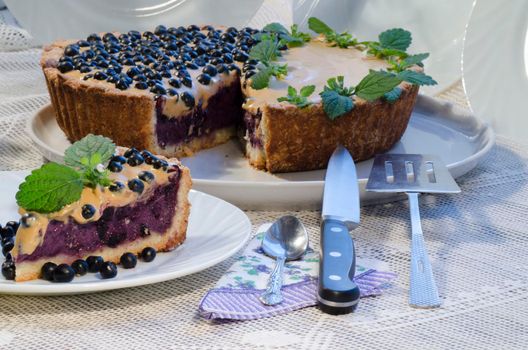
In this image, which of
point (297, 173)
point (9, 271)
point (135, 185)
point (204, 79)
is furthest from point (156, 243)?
point (204, 79)

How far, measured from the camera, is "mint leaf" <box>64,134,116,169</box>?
2166mm

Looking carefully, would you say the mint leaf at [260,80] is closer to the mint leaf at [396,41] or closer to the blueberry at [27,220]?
the mint leaf at [396,41]

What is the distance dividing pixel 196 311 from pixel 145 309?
0.38ft

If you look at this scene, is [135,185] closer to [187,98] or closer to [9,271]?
[9,271]

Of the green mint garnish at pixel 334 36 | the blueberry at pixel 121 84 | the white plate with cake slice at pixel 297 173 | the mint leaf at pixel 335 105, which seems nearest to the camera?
the white plate with cake slice at pixel 297 173

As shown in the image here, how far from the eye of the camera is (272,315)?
6.64 feet

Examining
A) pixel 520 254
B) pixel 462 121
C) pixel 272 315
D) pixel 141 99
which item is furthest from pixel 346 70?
pixel 272 315

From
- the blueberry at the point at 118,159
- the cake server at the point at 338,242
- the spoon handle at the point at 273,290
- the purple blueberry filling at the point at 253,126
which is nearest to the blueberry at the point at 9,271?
the blueberry at the point at 118,159

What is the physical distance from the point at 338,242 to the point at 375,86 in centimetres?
95

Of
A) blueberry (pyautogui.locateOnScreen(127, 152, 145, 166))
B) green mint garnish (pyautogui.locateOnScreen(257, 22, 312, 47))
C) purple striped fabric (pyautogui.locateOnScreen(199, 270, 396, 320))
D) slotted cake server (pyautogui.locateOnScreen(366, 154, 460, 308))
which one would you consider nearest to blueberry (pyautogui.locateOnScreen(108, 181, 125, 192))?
blueberry (pyautogui.locateOnScreen(127, 152, 145, 166))

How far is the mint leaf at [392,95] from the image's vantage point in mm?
3004

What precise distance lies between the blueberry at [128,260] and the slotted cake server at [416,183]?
2.19ft

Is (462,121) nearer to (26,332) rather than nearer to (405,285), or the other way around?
(405,285)

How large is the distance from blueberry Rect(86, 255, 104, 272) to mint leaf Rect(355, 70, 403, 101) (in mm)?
1201
